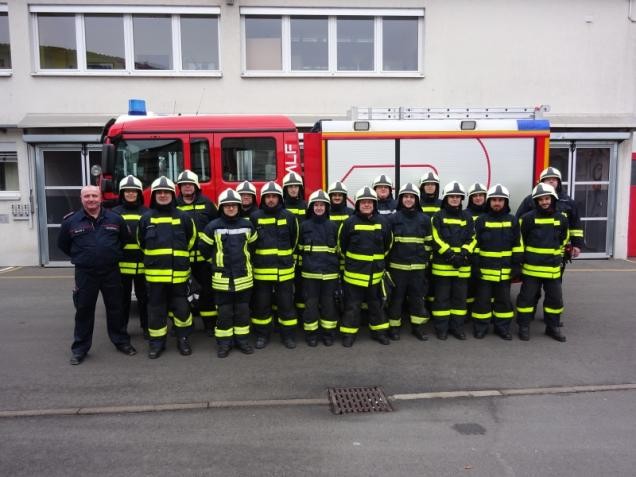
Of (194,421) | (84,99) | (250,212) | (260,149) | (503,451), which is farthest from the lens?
(84,99)

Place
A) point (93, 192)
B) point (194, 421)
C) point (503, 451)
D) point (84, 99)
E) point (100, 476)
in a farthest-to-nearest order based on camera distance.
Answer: point (84, 99) → point (93, 192) → point (194, 421) → point (503, 451) → point (100, 476)

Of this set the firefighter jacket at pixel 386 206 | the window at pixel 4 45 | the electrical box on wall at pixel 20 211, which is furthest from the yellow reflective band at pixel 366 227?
the window at pixel 4 45

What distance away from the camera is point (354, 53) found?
11781 mm

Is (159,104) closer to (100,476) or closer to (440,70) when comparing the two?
Answer: (440,70)

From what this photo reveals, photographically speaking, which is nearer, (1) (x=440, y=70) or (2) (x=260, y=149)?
Answer: (2) (x=260, y=149)

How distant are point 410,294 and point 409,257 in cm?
46

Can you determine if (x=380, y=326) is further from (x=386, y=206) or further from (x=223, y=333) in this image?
(x=223, y=333)

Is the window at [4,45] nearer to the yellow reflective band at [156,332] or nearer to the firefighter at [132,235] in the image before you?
the firefighter at [132,235]

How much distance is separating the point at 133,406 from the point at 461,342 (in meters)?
3.61

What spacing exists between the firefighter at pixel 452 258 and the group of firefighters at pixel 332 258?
1 cm

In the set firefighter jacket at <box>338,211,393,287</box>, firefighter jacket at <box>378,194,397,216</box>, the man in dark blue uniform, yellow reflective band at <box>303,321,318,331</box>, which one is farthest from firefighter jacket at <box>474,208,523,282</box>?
the man in dark blue uniform

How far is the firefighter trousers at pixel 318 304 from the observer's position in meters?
5.71

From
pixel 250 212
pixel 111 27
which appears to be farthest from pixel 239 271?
pixel 111 27

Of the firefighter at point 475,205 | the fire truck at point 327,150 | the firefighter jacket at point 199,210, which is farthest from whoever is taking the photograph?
the fire truck at point 327,150
